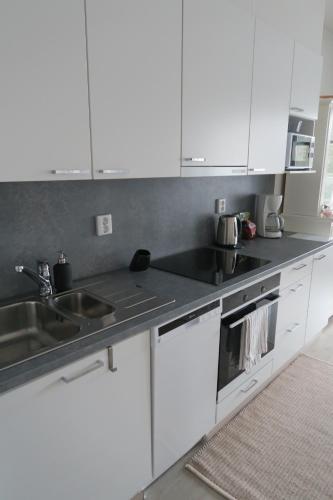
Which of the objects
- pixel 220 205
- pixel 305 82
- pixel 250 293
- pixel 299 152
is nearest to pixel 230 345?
pixel 250 293

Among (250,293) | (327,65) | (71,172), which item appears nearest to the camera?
(71,172)

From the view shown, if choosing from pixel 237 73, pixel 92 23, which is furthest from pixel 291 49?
pixel 92 23

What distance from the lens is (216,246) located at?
246 cm

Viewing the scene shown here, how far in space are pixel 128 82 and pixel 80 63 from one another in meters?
0.22

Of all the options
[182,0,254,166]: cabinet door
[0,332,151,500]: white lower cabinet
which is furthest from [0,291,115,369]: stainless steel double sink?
[182,0,254,166]: cabinet door

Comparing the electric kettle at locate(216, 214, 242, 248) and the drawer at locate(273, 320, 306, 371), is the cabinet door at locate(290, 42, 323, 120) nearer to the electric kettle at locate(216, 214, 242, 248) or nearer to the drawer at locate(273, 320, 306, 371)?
the electric kettle at locate(216, 214, 242, 248)

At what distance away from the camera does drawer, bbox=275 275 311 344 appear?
2227 millimetres

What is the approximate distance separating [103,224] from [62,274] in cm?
38

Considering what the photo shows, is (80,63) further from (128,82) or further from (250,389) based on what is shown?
(250,389)

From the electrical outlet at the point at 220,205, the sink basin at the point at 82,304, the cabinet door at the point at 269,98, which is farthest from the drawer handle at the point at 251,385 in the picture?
the cabinet door at the point at 269,98

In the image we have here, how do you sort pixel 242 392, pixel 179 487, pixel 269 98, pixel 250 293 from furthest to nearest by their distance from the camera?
pixel 269 98
pixel 242 392
pixel 250 293
pixel 179 487

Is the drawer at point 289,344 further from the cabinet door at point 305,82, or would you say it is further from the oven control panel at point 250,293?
the cabinet door at point 305,82

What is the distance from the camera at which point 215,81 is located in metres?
1.72

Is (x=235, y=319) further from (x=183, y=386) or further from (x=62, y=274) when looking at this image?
(x=62, y=274)
